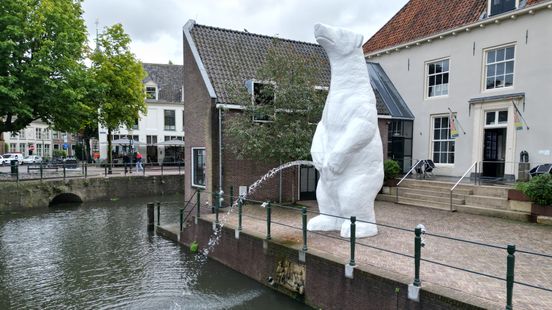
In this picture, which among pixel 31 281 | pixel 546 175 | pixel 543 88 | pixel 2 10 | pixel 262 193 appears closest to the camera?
pixel 31 281

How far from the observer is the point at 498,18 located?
13.8 meters

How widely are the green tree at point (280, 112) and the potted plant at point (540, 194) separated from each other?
5.89 metres

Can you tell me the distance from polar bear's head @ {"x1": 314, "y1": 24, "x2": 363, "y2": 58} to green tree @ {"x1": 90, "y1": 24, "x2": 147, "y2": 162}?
20.3 metres

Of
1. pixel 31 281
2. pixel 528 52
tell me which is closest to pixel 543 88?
pixel 528 52

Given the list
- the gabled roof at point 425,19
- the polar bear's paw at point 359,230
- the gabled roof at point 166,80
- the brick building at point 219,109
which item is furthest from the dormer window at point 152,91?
the polar bear's paw at point 359,230

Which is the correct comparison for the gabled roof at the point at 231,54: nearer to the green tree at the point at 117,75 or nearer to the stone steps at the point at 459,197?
the stone steps at the point at 459,197

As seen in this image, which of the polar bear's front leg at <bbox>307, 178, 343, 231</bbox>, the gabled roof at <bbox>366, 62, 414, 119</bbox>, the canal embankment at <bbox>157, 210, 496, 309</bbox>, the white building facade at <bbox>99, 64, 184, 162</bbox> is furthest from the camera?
the white building facade at <bbox>99, 64, 184, 162</bbox>

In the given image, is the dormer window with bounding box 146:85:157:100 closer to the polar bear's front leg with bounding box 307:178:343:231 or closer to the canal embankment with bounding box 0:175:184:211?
the canal embankment with bounding box 0:175:184:211

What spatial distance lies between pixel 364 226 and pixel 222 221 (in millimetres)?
3806

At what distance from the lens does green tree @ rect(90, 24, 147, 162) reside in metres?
25.1

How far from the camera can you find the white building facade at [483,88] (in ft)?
42.2

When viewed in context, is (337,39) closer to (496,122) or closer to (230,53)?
(230,53)

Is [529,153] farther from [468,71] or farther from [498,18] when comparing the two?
[498,18]

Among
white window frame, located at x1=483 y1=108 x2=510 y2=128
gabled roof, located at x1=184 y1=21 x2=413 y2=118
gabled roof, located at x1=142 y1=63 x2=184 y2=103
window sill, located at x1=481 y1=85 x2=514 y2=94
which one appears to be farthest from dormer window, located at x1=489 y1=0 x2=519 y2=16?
gabled roof, located at x1=142 y1=63 x2=184 y2=103
